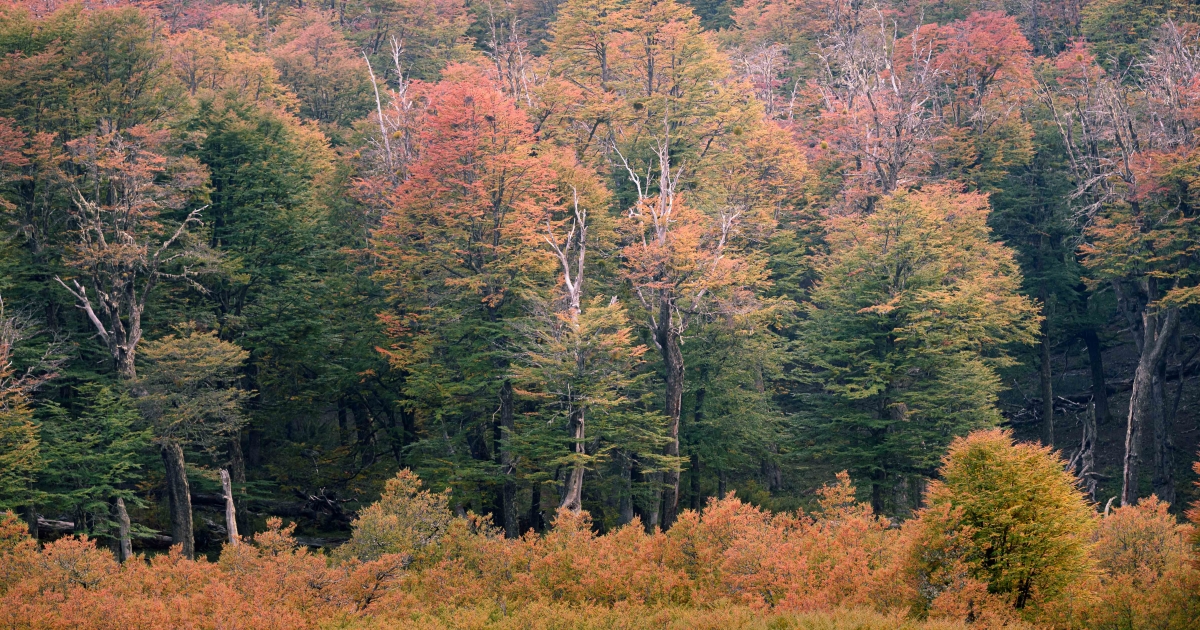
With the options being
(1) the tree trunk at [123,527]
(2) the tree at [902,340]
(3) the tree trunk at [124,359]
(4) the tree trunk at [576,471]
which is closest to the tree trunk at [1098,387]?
(2) the tree at [902,340]

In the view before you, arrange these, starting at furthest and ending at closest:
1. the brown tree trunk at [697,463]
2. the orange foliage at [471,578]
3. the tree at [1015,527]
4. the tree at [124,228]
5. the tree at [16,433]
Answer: the brown tree trunk at [697,463] < the tree at [124,228] < the tree at [16,433] < the orange foliage at [471,578] < the tree at [1015,527]

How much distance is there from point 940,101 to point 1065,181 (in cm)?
685

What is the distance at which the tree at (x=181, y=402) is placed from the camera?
28.8 m

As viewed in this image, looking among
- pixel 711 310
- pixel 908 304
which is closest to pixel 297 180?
pixel 711 310

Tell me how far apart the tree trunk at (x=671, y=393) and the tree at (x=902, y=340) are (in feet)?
16.6

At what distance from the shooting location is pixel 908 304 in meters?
30.6

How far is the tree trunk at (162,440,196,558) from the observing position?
29047mm

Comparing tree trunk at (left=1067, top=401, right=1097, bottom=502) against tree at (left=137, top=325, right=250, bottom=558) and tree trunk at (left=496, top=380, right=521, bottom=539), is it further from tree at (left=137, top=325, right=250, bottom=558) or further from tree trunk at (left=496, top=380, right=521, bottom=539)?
tree at (left=137, top=325, right=250, bottom=558)

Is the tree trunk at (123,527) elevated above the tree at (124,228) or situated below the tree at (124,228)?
below

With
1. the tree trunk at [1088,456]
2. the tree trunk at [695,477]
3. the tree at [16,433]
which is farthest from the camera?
the tree trunk at [695,477]

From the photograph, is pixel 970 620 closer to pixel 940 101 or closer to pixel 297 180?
pixel 297 180

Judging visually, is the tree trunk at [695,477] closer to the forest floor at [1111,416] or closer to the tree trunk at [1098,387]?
the forest floor at [1111,416]

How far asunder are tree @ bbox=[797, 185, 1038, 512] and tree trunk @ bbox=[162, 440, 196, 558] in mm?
20558

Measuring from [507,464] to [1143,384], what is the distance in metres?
22.9
